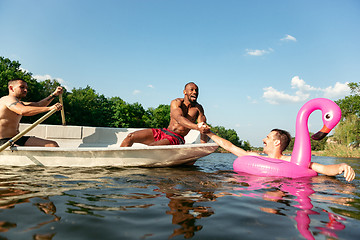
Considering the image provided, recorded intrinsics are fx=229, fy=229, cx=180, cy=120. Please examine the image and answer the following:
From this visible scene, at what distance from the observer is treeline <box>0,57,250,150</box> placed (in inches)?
922

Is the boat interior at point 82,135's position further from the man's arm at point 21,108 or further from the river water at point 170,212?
the river water at point 170,212

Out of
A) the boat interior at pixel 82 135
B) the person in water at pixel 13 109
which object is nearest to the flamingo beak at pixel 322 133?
the boat interior at pixel 82 135

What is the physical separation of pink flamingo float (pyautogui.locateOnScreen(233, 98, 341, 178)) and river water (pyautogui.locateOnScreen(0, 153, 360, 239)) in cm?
92

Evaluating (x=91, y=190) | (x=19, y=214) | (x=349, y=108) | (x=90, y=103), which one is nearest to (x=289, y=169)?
(x=91, y=190)

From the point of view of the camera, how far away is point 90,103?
1409 inches

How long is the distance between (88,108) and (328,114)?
111 ft

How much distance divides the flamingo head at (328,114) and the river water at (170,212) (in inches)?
55.6

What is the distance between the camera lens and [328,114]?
12.6 ft

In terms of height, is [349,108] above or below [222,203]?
above

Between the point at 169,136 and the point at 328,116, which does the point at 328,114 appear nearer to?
the point at 328,116

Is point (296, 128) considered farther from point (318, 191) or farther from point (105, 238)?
point (105, 238)

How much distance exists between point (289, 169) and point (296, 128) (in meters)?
0.75

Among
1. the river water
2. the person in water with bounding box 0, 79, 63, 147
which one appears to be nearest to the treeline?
the person in water with bounding box 0, 79, 63, 147

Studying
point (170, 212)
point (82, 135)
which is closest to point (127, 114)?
point (82, 135)
